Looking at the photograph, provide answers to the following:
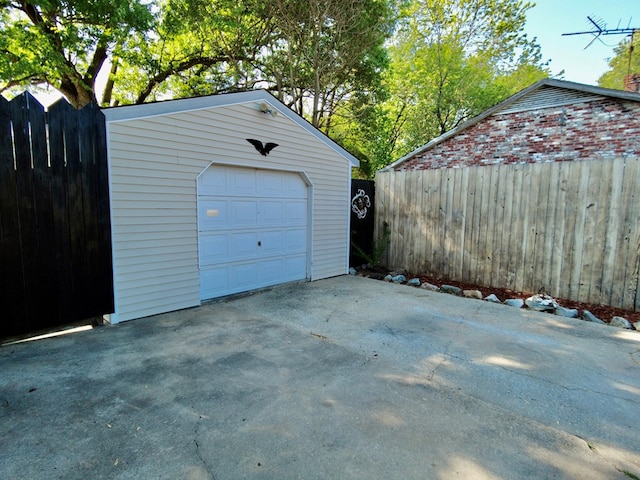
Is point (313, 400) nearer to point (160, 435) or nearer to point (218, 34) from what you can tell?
point (160, 435)

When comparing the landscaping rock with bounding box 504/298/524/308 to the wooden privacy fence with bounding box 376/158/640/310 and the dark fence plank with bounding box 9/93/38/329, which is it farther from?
the dark fence plank with bounding box 9/93/38/329

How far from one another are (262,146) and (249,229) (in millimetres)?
1393

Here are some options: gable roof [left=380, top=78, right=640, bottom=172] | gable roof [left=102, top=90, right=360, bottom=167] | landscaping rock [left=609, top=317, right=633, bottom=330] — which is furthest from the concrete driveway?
gable roof [left=380, top=78, right=640, bottom=172]

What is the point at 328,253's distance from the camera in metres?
6.96

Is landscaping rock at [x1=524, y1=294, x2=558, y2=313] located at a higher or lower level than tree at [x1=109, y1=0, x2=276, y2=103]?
lower

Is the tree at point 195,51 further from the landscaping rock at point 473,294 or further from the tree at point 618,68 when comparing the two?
the tree at point 618,68

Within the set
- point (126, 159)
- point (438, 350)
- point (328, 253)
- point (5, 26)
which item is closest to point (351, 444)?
point (438, 350)

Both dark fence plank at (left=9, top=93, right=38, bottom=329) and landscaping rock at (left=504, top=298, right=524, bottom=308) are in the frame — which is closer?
dark fence plank at (left=9, top=93, right=38, bottom=329)

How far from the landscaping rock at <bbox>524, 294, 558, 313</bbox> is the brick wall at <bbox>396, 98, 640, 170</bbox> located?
161 inches

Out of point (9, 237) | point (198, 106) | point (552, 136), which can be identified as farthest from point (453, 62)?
point (9, 237)

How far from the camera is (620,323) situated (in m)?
4.30

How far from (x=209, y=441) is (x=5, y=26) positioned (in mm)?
13000

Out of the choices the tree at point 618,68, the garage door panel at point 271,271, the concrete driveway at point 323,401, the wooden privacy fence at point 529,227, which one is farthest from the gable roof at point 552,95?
the tree at point 618,68

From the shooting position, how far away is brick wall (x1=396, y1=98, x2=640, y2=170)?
6859 mm
